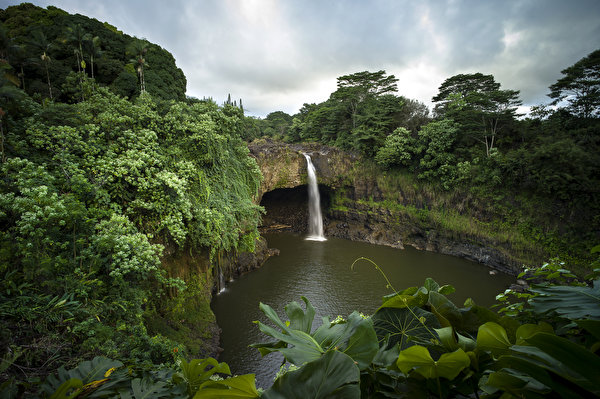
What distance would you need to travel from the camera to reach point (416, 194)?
15.4 m

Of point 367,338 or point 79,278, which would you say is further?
point 79,278

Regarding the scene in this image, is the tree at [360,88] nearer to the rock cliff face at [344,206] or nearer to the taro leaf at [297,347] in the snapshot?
the rock cliff face at [344,206]

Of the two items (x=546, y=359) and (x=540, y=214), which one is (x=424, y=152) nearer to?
(x=540, y=214)

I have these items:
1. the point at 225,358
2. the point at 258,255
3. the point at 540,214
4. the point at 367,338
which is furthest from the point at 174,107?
the point at 540,214

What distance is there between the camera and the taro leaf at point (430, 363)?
514 mm

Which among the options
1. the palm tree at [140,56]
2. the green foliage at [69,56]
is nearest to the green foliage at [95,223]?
the green foliage at [69,56]

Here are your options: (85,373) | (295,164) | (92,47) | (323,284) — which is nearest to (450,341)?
(85,373)

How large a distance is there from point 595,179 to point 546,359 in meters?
14.8

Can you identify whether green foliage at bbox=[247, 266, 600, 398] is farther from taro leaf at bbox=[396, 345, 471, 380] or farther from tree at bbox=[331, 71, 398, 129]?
tree at bbox=[331, 71, 398, 129]

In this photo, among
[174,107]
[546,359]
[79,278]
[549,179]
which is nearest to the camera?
[546,359]

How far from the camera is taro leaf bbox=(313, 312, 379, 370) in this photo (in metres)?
0.60

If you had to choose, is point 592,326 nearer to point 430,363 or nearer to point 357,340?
point 430,363

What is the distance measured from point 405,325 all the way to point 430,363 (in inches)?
9.3

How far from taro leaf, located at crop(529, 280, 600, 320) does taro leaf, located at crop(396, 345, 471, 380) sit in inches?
13.1
